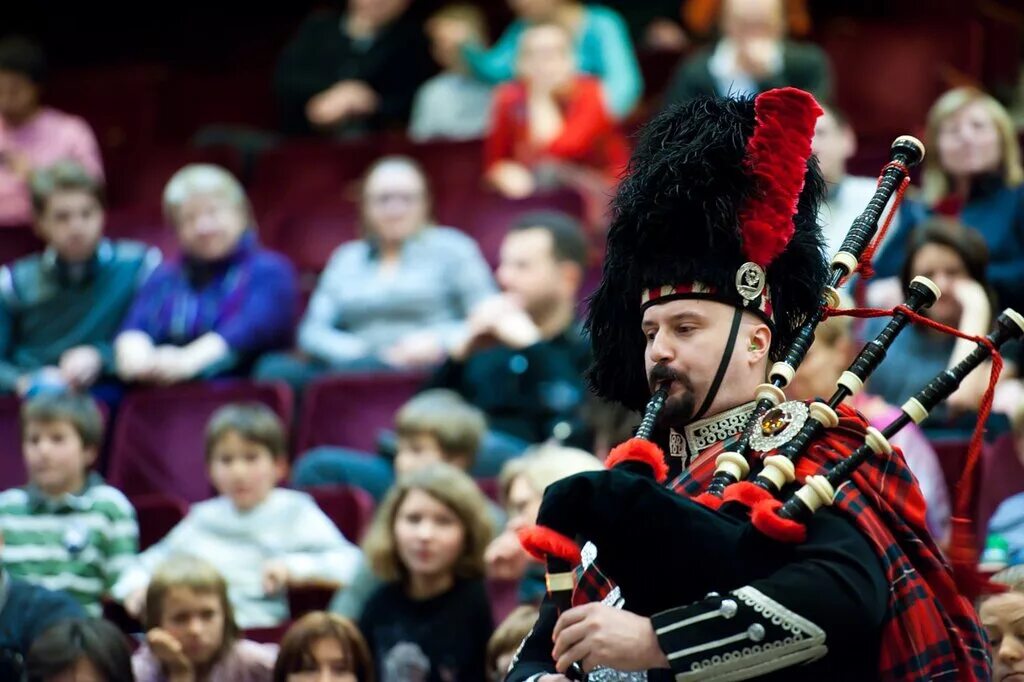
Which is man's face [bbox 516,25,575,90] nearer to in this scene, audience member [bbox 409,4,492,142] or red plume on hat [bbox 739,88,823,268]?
audience member [bbox 409,4,492,142]

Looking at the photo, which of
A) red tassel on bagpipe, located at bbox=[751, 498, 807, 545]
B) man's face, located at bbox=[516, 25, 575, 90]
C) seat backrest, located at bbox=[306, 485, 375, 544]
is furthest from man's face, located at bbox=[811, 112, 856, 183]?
red tassel on bagpipe, located at bbox=[751, 498, 807, 545]

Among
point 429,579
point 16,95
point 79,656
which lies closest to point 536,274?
point 429,579

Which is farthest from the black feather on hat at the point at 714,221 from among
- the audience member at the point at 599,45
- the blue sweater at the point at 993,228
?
the audience member at the point at 599,45

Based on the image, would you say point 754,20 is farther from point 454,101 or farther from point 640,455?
point 640,455

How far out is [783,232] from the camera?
10.8ft

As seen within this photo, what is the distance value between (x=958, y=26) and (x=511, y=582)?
12.8ft

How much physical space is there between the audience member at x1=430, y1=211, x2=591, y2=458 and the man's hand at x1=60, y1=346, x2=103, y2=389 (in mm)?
1312

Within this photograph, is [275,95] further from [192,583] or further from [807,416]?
[807,416]

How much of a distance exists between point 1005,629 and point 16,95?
582cm

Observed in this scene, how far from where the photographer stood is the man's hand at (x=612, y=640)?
9.45 feet

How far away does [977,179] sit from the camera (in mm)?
6520

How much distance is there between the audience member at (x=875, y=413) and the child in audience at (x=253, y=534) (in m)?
1.39

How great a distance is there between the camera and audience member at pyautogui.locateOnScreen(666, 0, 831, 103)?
285 inches

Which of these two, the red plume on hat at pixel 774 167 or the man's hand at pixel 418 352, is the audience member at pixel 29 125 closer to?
the man's hand at pixel 418 352
